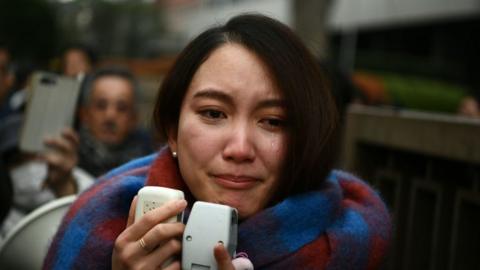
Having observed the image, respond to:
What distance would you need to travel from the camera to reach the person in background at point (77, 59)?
528cm

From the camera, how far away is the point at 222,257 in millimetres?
1409

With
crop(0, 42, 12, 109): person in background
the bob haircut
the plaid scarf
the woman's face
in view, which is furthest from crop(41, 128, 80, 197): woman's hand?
crop(0, 42, 12, 109): person in background

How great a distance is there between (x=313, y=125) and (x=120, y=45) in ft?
81.4

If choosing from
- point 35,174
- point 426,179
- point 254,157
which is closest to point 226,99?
point 254,157

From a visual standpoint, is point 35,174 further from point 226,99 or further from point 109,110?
point 226,99

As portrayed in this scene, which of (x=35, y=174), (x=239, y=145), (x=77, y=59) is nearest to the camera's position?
(x=239, y=145)

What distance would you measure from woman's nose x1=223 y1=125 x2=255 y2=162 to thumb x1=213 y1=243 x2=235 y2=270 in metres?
0.22

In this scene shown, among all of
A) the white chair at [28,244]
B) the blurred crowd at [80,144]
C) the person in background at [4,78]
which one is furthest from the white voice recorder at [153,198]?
the person in background at [4,78]

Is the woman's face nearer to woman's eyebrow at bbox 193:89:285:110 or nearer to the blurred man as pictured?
woman's eyebrow at bbox 193:89:285:110

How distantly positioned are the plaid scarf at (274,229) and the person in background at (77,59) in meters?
3.58

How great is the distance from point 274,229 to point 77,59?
13.6 feet

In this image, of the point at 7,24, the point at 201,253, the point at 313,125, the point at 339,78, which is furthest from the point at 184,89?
the point at 7,24

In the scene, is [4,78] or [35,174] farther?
[4,78]

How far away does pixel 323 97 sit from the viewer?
5.48 ft
